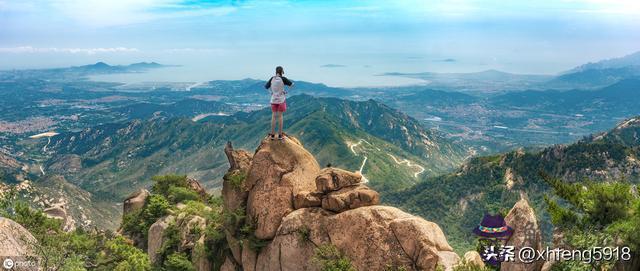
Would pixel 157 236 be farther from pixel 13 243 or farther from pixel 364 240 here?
pixel 364 240

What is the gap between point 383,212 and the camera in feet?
114

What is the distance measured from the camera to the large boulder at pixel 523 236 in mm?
31516

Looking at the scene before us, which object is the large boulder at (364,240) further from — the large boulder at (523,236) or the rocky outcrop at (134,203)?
the rocky outcrop at (134,203)

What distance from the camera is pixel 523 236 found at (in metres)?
32.6

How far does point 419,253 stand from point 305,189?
1213 centimetres

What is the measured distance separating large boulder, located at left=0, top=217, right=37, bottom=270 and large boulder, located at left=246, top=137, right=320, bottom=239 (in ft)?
57.3

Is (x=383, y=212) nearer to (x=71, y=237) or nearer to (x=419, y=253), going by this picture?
(x=419, y=253)

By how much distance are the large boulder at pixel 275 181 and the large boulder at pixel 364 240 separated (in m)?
1.69

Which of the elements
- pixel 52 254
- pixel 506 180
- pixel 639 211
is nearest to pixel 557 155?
pixel 506 180

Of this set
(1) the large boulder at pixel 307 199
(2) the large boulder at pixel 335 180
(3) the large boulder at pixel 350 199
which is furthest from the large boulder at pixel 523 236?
(1) the large boulder at pixel 307 199

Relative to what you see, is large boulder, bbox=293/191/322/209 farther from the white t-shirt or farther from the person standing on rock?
the white t-shirt

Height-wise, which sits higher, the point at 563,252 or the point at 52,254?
the point at 563,252

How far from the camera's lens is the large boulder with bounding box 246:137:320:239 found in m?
38.8

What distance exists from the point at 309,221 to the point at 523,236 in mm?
16781
